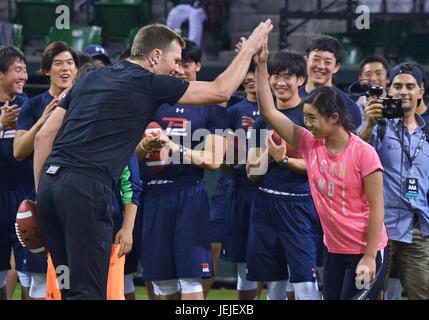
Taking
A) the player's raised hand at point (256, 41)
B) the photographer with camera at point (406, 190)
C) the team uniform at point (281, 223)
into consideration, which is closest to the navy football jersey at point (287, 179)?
the team uniform at point (281, 223)

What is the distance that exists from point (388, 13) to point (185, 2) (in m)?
3.08

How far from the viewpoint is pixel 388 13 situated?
380 inches

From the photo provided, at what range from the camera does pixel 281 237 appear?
5.39m

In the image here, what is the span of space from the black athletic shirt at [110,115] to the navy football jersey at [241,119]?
201cm

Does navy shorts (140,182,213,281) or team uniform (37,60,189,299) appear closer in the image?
team uniform (37,60,189,299)

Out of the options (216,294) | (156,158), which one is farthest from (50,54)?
(216,294)

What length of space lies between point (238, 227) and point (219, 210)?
56cm

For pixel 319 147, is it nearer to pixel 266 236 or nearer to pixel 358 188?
pixel 358 188

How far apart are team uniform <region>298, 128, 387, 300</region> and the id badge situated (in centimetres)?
90

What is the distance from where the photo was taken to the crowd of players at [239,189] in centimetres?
508

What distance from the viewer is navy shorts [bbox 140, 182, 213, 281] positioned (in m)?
5.25

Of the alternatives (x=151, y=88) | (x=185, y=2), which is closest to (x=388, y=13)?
(x=185, y=2)

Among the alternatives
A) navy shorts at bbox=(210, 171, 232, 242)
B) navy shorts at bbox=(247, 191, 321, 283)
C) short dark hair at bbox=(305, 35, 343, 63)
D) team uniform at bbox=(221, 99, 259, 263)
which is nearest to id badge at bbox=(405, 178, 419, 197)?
navy shorts at bbox=(247, 191, 321, 283)

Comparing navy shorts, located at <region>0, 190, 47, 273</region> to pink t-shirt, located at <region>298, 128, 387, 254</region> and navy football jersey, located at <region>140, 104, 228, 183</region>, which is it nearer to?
navy football jersey, located at <region>140, 104, 228, 183</region>
